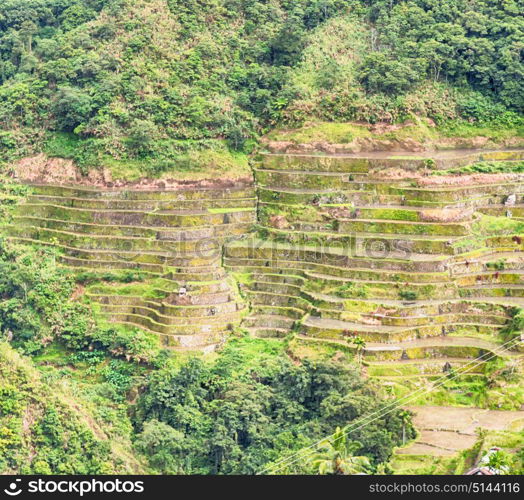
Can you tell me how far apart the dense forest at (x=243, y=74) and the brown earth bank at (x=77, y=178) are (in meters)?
0.61

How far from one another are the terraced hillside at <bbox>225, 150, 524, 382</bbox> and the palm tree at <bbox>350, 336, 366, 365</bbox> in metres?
0.38

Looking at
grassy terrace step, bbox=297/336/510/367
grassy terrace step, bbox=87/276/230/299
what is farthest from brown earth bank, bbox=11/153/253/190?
grassy terrace step, bbox=297/336/510/367

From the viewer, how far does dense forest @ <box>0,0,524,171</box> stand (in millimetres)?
65188

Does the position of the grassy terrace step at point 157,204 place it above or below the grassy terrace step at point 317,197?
below

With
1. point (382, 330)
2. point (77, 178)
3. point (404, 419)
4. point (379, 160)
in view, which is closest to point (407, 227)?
point (379, 160)

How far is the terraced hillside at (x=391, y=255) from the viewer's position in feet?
181

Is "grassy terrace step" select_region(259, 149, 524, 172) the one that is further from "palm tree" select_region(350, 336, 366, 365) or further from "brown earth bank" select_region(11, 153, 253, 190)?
"palm tree" select_region(350, 336, 366, 365)

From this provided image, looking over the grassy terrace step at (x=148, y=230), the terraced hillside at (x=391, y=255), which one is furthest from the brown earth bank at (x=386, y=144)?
the grassy terrace step at (x=148, y=230)

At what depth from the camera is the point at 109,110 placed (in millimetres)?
65562

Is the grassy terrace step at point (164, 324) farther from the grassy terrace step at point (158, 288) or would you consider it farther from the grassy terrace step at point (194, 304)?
the grassy terrace step at point (158, 288)

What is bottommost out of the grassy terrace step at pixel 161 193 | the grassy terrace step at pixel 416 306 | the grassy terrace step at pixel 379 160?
the grassy terrace step at pixel 416 306

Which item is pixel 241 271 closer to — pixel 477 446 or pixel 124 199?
pixel 124 199

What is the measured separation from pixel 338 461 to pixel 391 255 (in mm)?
14971

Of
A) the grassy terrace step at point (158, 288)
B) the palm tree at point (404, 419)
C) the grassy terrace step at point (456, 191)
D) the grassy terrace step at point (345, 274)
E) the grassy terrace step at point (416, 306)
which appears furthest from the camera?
the grassy terrace step at point (456, 191)
